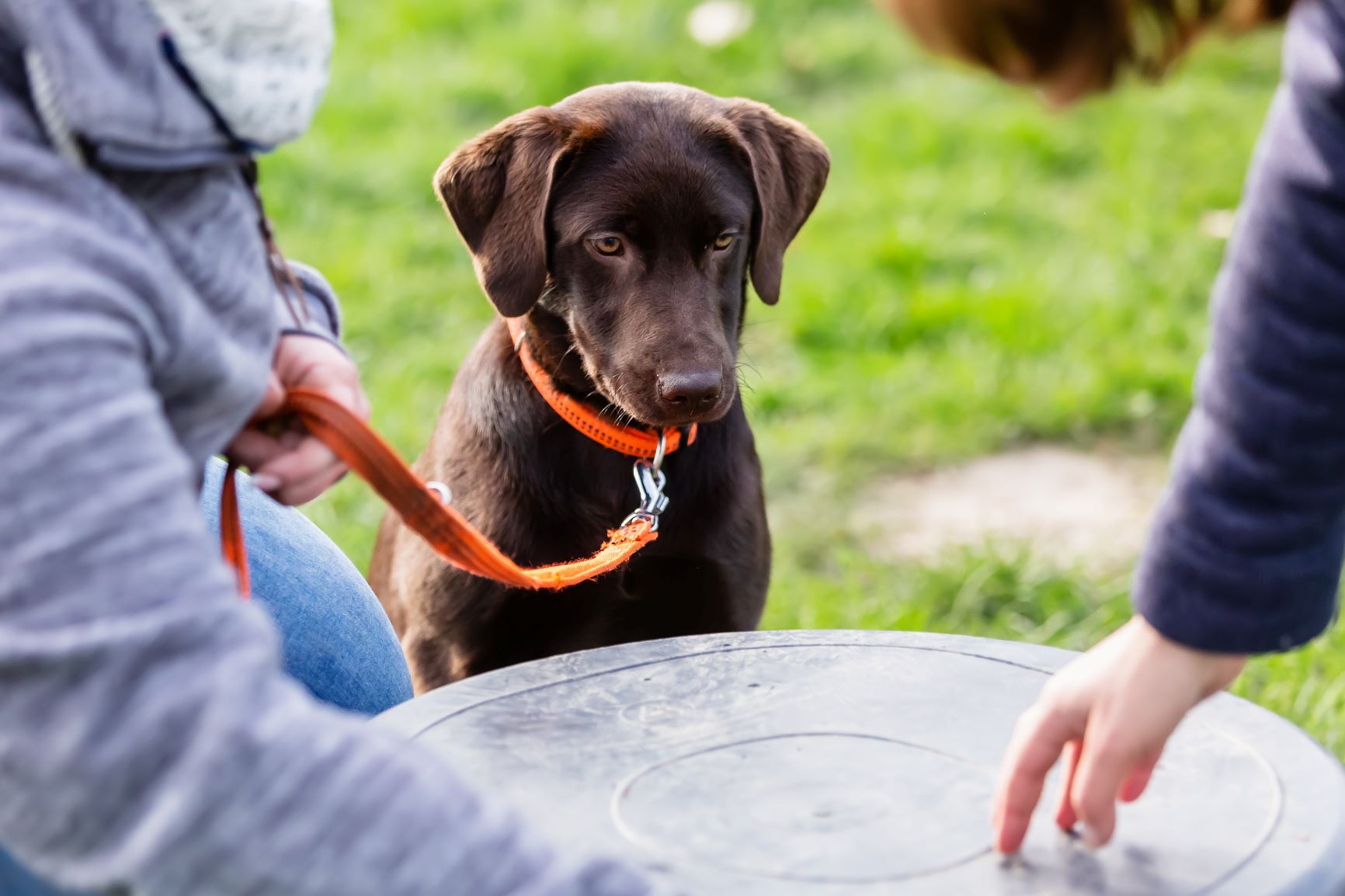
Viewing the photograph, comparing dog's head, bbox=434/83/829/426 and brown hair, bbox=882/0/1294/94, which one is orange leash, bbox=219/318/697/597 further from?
dog's head, bbox=434/83/829/426

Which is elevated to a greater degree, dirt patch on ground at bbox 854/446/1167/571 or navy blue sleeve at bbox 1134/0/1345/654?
navy blue sleeve at bbox 1134/0/1345/654

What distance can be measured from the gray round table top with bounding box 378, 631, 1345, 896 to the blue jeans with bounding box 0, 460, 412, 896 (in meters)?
0.54

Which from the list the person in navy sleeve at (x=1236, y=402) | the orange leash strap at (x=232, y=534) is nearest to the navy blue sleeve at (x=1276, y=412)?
the person in navy sleeve at (x=1236, y=402)

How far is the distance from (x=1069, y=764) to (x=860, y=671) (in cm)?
37

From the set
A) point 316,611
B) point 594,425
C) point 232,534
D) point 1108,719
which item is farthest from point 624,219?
point 1108,719

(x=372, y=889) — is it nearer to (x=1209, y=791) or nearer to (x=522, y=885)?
(x=522, y=885)

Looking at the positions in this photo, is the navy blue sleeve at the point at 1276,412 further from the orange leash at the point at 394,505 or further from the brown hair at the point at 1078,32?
the orange leash at the point at 394,505

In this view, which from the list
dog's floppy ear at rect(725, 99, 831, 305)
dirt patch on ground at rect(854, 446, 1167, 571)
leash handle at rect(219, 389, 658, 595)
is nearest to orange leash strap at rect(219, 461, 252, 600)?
leash handle at rect(219, 389, 658, 595)

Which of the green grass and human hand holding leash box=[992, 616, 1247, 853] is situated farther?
the green grass

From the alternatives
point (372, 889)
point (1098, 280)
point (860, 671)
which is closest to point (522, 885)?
point (372, 889)

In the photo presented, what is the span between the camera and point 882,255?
517 centimetres

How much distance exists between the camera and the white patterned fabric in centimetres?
117

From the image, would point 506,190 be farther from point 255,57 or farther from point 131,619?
point 131,619

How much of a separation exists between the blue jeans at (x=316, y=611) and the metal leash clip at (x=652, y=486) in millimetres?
392
